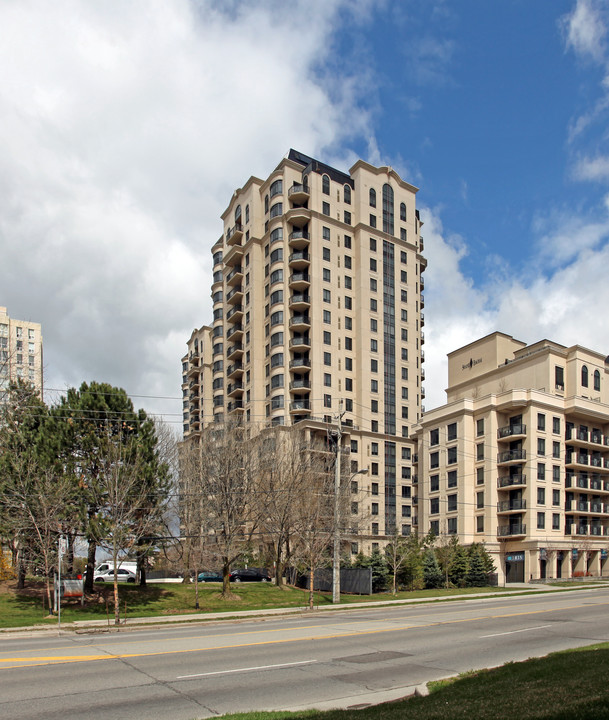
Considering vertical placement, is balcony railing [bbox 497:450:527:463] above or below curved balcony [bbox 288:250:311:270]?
below

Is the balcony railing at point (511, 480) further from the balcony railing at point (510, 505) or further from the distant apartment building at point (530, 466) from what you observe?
the balcony railing at point (510, 505)

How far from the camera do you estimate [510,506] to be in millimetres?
62344

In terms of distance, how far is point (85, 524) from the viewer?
32.0 metres

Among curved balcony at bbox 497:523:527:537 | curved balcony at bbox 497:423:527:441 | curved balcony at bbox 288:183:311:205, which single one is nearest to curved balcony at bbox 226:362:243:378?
curved balcony at bbox 288:183:311:205

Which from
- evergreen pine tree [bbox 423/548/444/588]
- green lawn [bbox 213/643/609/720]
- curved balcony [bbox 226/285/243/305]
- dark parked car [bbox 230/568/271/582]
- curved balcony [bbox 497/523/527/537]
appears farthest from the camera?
curved balcony [bbox 226/285/243/305]

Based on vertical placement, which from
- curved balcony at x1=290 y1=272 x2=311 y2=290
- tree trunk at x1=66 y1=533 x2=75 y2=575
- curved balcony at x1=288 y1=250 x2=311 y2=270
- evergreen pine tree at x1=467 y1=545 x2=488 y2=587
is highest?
curved balcony at x1=288 y1=250 x2=311 y2=270

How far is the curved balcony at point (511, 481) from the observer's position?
202 ft

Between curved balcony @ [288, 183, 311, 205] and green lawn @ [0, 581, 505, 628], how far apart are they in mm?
49363

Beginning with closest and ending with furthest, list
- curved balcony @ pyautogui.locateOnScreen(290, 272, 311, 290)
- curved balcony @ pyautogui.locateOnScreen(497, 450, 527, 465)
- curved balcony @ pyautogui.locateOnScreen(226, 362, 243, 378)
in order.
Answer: curved balcony @ pyautogui.locateOnScreen(497, 450, 527, 465), curved balcony @ pyautogui.locateOnScreen(290, 272, 311, 290), curved balcony @ pyautogui.locateOnScreen(226, 362, 243, 378)

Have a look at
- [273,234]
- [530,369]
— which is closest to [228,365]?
[273,234]

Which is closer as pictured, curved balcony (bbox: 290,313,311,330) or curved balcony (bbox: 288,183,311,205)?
curved balcony (bbox: 290,313,311,330)

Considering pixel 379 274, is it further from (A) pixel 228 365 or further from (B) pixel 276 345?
(A) pixel 228 365

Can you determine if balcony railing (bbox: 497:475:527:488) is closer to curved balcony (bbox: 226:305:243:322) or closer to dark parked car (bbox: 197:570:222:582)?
dark parked car (bbox: 197:570:222:582)

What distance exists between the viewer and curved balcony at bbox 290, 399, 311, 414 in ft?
239
